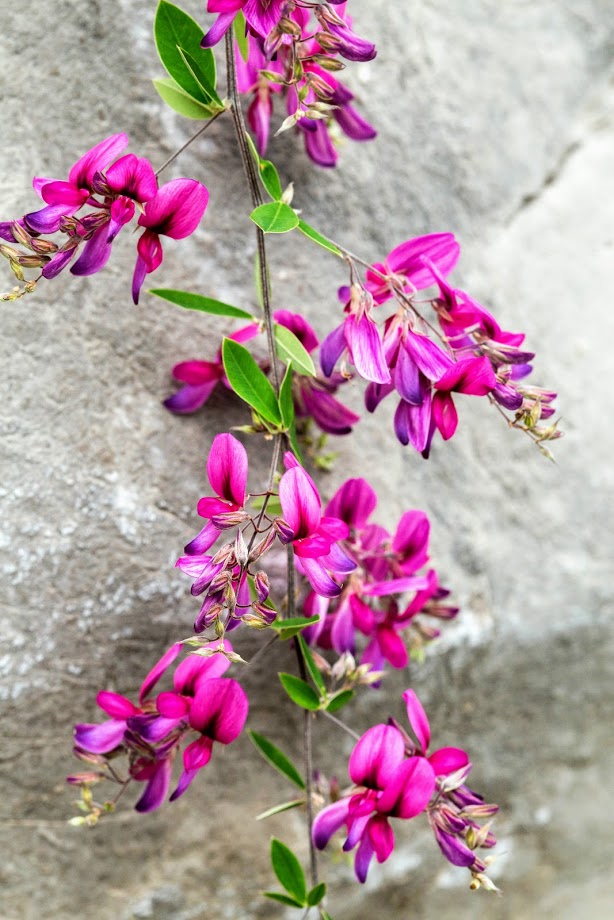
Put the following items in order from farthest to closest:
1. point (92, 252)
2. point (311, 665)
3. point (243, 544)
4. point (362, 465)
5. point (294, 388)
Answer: point (362, 465)
point (294, 388)
point (311, 665)
point (92, 252)
point (243, 544)

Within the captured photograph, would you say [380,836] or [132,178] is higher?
[132,178]

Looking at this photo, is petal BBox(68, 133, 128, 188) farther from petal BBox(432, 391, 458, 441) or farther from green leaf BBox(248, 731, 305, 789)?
green leaf BBox(248, 731, 305, 789)

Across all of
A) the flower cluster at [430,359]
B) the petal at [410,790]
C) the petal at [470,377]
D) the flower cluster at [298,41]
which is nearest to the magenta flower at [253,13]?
the flower cluster at [298,41]

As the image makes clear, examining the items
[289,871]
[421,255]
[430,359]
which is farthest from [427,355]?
[289,871]

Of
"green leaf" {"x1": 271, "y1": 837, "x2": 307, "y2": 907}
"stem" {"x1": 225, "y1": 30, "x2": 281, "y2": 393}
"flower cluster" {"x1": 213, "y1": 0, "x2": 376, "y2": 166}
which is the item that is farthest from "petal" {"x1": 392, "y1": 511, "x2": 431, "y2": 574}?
"flower cluster" {"x1": 213, "y1": 0, "x2": 376, "y2": 166}

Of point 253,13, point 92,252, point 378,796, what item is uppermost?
point 253,13

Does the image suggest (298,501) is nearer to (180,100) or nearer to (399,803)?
(399,803)

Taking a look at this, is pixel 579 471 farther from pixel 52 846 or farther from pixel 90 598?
pixel 52 846
